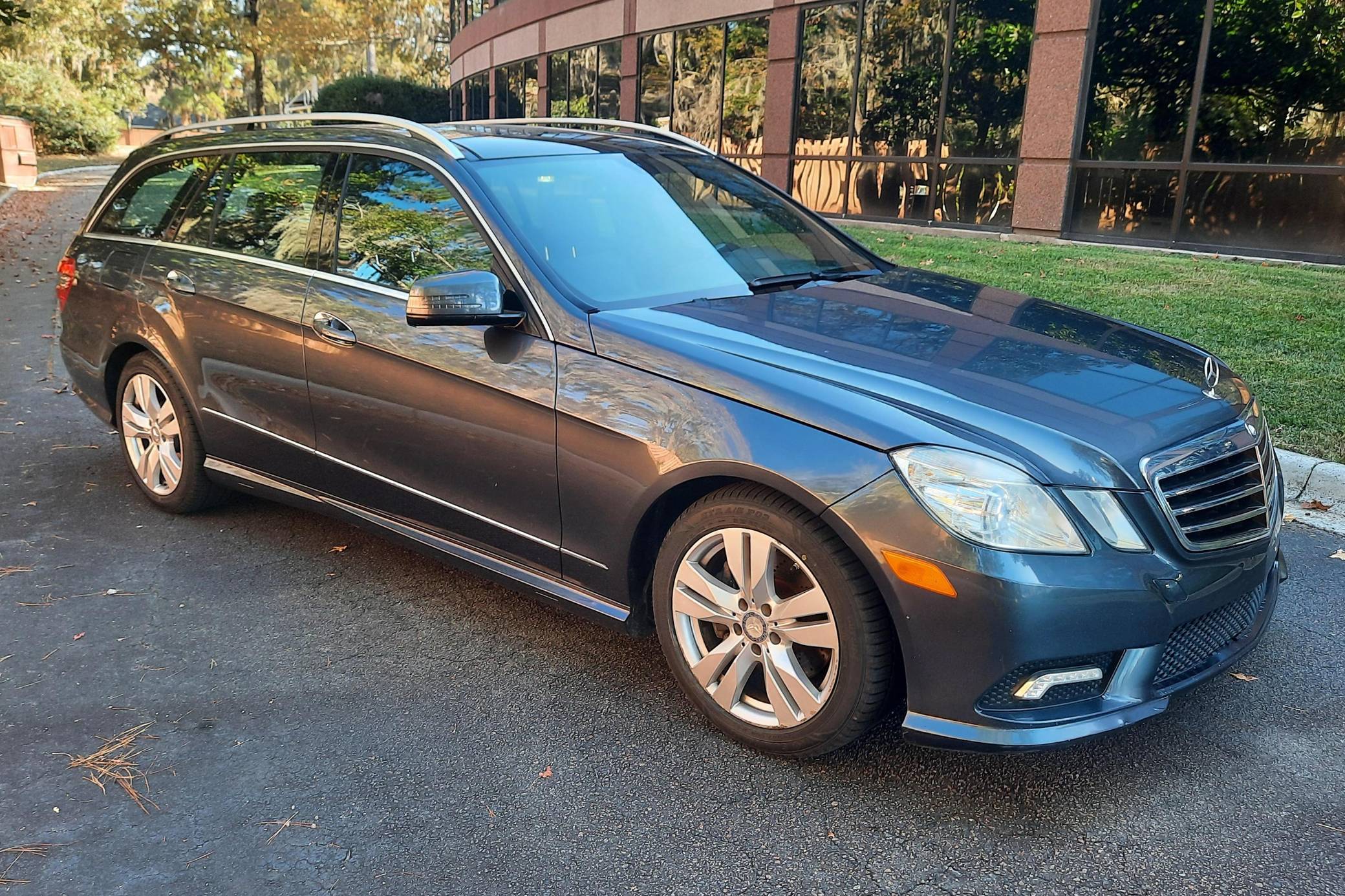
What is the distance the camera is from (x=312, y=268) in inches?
160

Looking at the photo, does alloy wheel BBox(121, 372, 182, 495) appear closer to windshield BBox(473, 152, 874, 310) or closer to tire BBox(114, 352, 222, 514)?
tire BBox(114, 352, 222, 514)

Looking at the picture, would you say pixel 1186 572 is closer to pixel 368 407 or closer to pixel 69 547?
pixel 368 407

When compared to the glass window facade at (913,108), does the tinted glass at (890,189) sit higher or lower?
lower

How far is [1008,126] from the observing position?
14.0 metres

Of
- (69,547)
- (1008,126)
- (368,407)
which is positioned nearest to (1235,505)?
(368,407)

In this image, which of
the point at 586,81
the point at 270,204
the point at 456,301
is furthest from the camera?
the point at 586,81

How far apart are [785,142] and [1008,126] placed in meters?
4.31

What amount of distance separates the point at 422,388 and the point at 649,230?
3.22 feet

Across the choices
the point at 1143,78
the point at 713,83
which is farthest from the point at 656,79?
the point at 1143,78

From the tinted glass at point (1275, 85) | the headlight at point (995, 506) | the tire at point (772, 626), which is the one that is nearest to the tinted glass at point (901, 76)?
the tinted glass at point (1275, 85)

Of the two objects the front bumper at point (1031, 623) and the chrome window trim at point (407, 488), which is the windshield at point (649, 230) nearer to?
the chrome window trim at point (407, 488)

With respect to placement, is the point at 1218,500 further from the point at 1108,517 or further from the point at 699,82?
the point at 699,82

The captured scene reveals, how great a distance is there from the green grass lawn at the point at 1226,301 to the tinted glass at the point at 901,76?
9.31 ft

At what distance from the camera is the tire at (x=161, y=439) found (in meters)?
4.64
